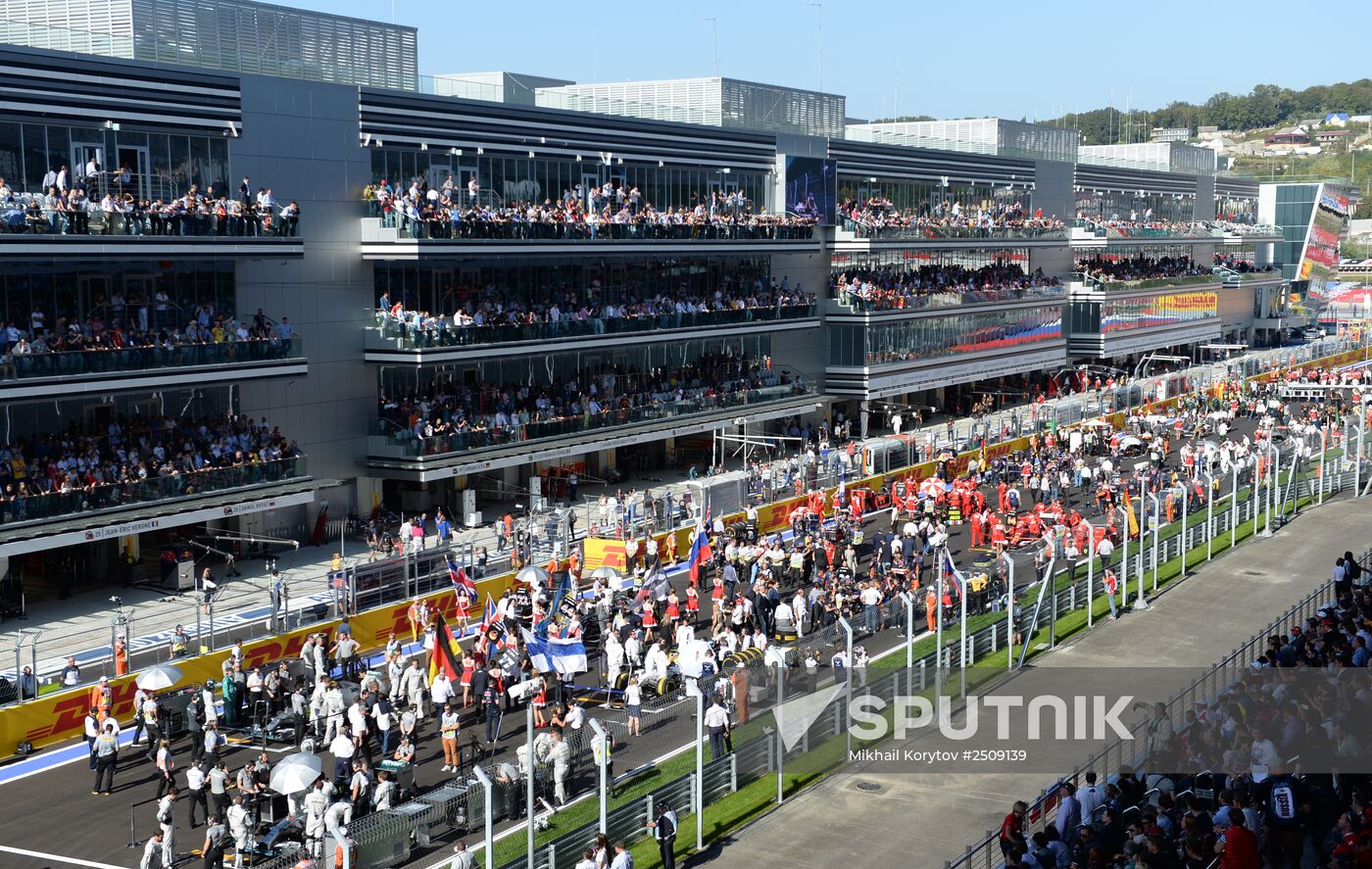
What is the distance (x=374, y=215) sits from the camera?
43.4m

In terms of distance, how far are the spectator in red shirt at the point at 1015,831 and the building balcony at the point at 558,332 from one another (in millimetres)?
28638

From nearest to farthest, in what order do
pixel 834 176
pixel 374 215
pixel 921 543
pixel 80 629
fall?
1. pixel 80 629
2. pixel 921 543
3. pixel 374 215
4. pixel 834 176

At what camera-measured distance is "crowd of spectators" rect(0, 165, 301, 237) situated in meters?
34.0

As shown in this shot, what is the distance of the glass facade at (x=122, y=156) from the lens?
34.9 metres

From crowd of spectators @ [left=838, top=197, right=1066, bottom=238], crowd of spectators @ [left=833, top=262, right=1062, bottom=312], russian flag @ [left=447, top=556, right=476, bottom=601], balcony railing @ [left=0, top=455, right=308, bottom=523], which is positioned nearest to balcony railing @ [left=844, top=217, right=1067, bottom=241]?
crowd of spectators @ [left=838, top=197, right=1066, bottom=238]

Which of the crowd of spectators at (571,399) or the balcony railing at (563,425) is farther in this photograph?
the crowd of spectators at (571,399)

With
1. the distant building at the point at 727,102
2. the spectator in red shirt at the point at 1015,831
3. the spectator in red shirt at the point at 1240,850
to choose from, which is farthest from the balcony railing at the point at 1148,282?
the spectator in red shirt at the point at 1240,850

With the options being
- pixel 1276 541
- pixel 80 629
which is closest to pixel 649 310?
pixel 1276 541

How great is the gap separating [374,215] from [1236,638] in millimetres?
25922

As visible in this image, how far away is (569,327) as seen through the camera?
49.0m

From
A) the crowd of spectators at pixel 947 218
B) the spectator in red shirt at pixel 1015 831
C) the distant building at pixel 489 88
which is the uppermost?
the distant building at pixel 489 88

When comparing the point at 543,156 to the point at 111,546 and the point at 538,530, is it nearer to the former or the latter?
the point at 538,530

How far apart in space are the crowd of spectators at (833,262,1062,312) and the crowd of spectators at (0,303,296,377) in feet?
97.2

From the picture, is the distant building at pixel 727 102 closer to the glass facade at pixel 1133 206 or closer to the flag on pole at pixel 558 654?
the glass facade at pixel 1133 206
